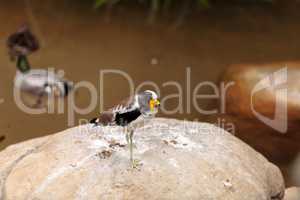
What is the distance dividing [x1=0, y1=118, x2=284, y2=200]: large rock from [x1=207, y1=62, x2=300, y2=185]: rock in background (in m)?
0.89

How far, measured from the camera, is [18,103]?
361 cm

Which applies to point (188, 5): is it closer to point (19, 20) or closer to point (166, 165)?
point (19, 20)

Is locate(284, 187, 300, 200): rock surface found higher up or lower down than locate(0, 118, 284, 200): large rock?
lower down

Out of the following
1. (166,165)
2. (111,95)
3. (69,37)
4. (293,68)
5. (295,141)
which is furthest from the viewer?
(69,37)

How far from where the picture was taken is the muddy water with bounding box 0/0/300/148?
3.81m

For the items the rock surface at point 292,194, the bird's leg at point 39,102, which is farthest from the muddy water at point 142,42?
the rock surface at point 292,194

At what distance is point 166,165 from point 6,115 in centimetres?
183

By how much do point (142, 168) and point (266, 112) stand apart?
1.42 meters

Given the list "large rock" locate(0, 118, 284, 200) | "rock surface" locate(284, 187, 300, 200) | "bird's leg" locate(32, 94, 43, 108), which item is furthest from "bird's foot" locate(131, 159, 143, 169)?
"bird's leg" locate(32, 94, 43, 108)

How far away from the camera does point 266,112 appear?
10.4 ft

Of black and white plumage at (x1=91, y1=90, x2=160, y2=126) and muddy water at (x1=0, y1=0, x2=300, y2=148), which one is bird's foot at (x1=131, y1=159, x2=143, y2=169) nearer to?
black and white plumage at (x1=91, y1=90, x2=160, y2=126)

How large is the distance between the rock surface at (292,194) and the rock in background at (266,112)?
0.30 m

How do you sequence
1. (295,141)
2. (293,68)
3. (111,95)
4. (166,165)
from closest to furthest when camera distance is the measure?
(166,165) < (295,141) < (293,68) < (111,95)

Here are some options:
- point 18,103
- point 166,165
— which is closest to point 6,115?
point 18,103
